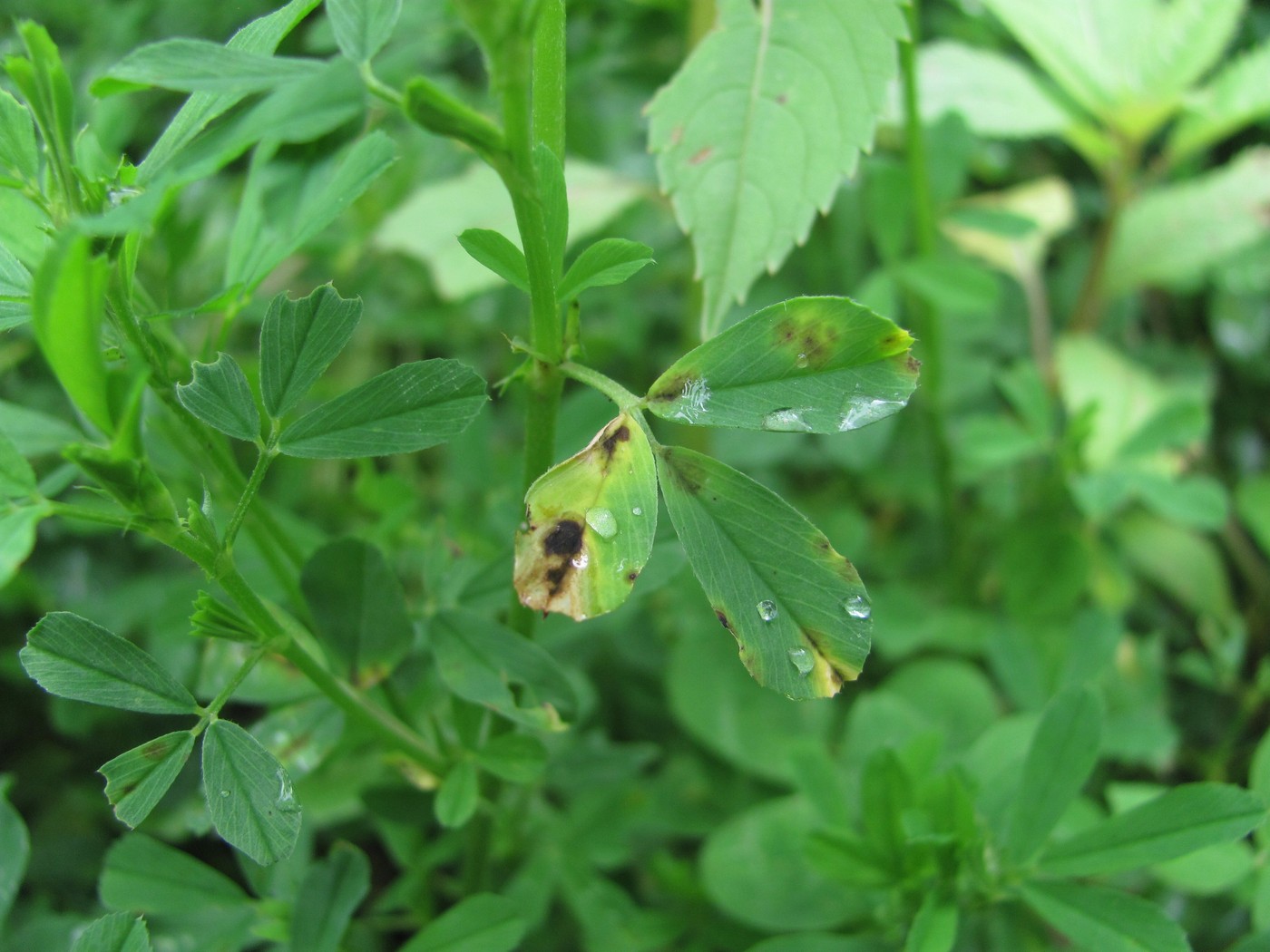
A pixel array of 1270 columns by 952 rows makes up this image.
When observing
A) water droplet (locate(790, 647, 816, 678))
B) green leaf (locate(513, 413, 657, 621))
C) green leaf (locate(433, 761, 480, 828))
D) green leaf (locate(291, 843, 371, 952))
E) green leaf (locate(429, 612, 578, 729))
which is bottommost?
green leaf (locate(291, 843, 371, 952))

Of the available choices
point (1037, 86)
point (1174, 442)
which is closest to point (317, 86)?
point (1174, 442)

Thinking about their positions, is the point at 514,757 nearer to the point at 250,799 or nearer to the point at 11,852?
the point at 250,799

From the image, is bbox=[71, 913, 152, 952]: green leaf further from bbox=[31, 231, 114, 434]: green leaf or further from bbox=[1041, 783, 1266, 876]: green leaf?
bbox=[1041, 783, 1266, 876]: green leaf

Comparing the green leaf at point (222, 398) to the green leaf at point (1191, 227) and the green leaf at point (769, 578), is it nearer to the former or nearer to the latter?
the green leaf at point (769, 578)

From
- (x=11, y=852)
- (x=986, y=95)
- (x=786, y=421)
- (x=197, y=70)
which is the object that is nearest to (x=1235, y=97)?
(x=986, y=95)

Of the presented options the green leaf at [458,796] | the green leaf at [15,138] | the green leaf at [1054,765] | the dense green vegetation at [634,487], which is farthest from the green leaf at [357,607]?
the green leaf at [1054,765]

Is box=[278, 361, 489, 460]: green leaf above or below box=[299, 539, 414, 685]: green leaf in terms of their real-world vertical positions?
above

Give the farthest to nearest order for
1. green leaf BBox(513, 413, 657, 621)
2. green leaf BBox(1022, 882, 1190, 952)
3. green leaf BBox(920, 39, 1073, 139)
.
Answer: green leaf BBox(920, 39, 1073, 139) < green leaf BBox(1022, 882, 1190, 952) < green leaf BBox(513, 413, 657, 621)

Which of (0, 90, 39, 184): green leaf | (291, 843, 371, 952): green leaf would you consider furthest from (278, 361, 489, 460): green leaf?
(291, 843, 371, 952): green leaf
